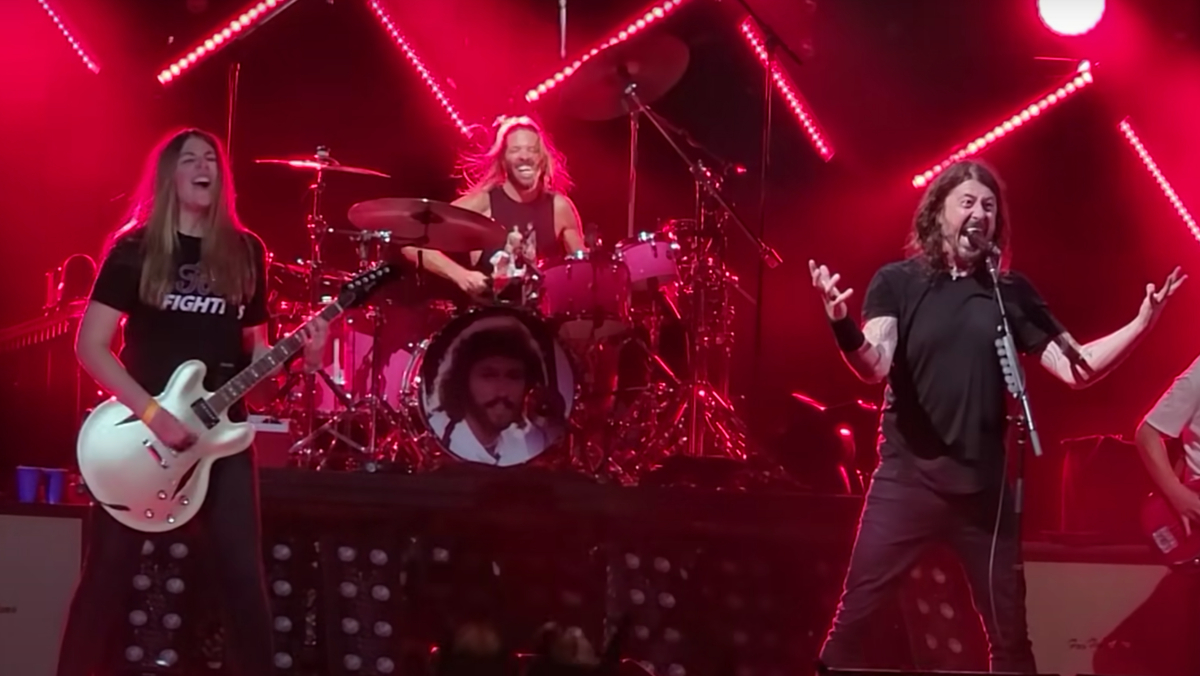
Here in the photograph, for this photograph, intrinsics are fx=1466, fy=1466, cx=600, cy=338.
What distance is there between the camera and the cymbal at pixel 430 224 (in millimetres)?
7387

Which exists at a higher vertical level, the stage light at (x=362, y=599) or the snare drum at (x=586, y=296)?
the snare drum at (x=586, y=296)

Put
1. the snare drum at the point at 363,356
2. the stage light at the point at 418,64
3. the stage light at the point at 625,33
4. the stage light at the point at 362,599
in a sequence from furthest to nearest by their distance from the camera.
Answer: the stage light at the point at 418,64 < the stage light at the point at 625,33 < the snare drum at the point at 363,356 < the stage light at the point at 362,599

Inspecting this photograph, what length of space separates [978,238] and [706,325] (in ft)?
10.7

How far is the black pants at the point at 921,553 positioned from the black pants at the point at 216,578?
1846 mm

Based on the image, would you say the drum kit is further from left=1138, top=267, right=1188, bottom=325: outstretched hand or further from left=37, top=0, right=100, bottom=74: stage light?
left=1138, top=267, right=1188, bottom=325: outstretched hand

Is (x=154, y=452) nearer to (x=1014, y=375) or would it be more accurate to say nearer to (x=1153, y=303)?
(x=1014, y=375)

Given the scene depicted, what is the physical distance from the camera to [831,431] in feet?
28.4

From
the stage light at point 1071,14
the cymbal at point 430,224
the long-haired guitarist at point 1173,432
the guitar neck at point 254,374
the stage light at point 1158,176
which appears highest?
the stage light at point 1071,14

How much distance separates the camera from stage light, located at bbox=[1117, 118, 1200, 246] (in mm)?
9133

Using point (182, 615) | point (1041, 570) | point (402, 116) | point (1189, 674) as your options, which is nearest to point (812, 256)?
point (402, 116)

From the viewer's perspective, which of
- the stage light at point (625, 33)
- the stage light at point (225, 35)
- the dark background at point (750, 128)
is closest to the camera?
the stage light at point (225, 35)

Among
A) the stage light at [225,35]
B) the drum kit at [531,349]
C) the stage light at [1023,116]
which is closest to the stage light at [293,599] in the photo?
the drum kit at [531,349]

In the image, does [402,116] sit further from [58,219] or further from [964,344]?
[964,344]

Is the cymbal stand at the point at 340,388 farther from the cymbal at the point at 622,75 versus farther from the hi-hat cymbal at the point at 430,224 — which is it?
the cymbal at the point at 622,75
